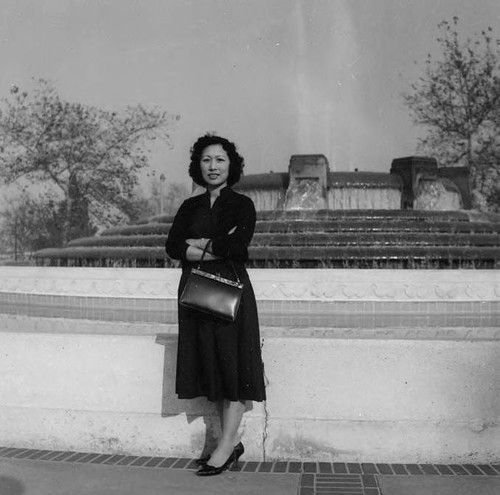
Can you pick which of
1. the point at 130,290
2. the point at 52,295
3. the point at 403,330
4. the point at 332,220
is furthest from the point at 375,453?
the point at 332,220

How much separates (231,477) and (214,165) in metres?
1.65

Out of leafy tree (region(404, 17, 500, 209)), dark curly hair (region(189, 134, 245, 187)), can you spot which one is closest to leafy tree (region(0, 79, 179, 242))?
leafy tree (region(404, 17, 500, 209))

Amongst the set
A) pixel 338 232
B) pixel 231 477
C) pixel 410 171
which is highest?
pixel 410 171

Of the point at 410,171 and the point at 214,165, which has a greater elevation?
the point at 410,171

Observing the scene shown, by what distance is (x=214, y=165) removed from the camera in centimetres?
428

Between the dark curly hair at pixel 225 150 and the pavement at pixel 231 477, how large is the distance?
1.58m

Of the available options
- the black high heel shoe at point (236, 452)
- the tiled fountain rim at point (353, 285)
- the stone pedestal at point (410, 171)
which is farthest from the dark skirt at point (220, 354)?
the stone pedestal at point (410, 171)

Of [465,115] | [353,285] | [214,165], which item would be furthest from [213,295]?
[465,115]

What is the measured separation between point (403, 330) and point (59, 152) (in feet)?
105

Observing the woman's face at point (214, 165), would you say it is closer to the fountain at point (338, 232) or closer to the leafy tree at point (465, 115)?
the fountain at point (338, 232)

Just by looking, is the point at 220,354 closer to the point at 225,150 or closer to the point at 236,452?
the point at 236,452

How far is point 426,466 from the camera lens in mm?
4191

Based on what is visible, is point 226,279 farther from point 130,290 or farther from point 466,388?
point 130,290

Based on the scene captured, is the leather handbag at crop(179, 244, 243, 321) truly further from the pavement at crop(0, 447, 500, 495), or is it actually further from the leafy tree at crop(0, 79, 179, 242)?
the leafy tree at crop(0, 79, 179, 242)
